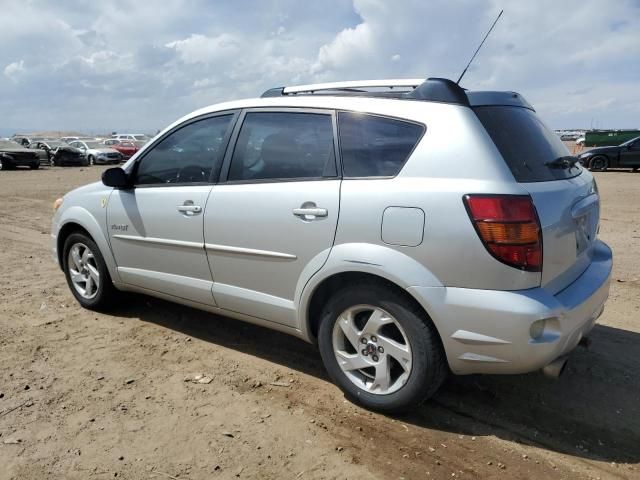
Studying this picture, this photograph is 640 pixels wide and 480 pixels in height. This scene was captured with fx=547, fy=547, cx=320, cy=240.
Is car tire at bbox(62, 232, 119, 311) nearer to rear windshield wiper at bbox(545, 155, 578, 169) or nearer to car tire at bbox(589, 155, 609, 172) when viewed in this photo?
rear windshield wiper at bbox(545, 155, 578, 169)

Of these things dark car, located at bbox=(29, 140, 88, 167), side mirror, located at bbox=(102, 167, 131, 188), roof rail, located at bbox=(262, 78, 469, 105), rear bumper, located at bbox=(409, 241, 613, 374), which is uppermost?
roof rail, located at bbox=(262, 78, 469, 105)

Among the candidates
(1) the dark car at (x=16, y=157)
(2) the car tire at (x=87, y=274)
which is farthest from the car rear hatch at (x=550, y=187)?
(1) the dark car at (x=16, y=157)

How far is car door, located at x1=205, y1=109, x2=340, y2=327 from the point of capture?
323 centimetres

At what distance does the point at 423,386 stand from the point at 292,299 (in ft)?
3.16

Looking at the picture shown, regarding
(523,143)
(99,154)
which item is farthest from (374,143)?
(99,154)

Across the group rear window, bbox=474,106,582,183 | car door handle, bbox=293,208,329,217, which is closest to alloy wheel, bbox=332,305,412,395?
car door handle, bbox=293,208,329,217

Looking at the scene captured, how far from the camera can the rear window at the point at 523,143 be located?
2873 mm

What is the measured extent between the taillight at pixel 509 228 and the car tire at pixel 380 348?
55cm

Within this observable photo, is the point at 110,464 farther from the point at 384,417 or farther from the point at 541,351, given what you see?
the point at 541,351

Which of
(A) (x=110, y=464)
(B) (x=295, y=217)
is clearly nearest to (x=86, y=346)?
(A) (x=110, y=464)

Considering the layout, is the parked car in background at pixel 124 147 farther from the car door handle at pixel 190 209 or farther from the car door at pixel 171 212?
the car door handle at pixel 190 209

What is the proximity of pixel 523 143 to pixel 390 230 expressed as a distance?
91 centimetres

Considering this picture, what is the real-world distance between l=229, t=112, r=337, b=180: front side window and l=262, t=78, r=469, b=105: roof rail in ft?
0.88

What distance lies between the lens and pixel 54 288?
566 centimetres
